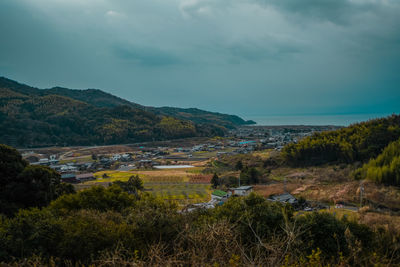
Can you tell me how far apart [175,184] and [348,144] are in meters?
25.1

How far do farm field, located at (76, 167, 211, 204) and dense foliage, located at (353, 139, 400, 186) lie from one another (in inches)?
667

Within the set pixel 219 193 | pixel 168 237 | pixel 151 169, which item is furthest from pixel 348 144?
pixel 168 237

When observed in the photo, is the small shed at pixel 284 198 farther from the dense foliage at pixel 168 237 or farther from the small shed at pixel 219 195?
the dense foliage at pixel 168 237

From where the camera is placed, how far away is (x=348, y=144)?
120 ft

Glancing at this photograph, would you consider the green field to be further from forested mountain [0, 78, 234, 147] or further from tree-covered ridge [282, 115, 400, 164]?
forested mountain [0, 78, 234, 147]

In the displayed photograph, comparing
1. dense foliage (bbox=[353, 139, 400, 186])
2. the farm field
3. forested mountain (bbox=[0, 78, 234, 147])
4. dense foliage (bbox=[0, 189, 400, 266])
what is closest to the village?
the farm field

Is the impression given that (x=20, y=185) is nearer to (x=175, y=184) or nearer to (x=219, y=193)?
(x=219, y=193)

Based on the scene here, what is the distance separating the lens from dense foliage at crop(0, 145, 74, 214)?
1377cm

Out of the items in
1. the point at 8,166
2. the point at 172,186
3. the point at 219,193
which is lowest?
the point at 172,186

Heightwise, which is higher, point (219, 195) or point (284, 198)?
point (284, 198)

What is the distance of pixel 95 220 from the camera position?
8.91 m

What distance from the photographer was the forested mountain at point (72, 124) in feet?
255

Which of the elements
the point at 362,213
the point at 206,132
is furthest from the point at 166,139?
the point at 362,213

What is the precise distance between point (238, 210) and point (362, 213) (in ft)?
40.8
